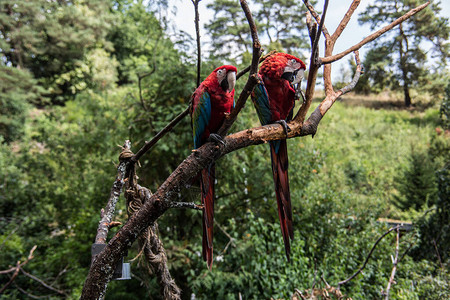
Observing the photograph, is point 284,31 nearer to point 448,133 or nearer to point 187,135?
point 448,133

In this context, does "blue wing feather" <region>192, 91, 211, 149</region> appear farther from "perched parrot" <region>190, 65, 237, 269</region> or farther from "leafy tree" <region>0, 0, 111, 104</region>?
"leafy tree" <region>0, 0, 111, 104</region>

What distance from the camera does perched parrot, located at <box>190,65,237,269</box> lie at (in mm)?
986

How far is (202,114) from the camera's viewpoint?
1055 millimetres

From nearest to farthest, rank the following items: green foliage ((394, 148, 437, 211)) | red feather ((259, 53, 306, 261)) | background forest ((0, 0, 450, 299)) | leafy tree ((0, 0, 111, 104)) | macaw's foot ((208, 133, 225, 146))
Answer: macaw's foot ((208, 133, 225, 146)) → red feather ((259, 53, 306, 261)) → background forest ((0, 0, 450, 299)) → green foliage ((394, 148, 437, 211)) → leafy tree ((0, 0, 111, 104))

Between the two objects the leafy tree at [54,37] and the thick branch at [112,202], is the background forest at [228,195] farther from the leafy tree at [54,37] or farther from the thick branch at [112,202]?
the leafy tree at [54,37]

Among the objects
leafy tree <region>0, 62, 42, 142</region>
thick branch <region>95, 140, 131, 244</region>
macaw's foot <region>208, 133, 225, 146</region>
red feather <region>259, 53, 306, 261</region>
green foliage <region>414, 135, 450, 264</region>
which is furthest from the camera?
leafy tree <region>0, 62, 42, 142</region>

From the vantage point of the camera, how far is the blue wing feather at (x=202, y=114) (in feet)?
3.44

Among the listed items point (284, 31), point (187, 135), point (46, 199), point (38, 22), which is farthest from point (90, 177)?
point (38, 22)

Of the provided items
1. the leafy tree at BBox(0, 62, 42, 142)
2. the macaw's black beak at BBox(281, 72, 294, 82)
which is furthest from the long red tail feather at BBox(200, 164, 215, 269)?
the leafy tree at BBox(0, 62, 42, 142)

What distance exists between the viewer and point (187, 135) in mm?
2357


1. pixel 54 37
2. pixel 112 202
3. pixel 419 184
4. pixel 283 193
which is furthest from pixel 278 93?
pixel 54 37

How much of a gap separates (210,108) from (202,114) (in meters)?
0.03

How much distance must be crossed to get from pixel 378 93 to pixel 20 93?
10.6 m

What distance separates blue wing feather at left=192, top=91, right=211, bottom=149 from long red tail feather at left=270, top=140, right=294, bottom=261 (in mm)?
270
